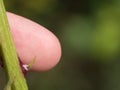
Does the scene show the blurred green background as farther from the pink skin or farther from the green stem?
the green stem

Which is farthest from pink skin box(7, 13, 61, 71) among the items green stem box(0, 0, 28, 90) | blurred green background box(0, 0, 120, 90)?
blurred green background box(0, 0, 120, 90)

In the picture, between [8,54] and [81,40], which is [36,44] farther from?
[81,40]

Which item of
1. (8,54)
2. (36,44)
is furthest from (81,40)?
(8,54)

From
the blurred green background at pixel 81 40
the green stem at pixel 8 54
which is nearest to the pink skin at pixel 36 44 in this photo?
the green stem at pixel 8 54

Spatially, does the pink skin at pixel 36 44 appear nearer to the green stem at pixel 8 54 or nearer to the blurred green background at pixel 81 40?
the green stem at pixel 8 54

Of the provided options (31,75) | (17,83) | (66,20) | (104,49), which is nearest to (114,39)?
(104,49)

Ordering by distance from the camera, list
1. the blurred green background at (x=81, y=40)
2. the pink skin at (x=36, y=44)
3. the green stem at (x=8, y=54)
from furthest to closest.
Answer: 1. the blurred green background at (x=81, y=40)
2. the pink skin at (x=36, y=44)
3. the green stem at (x=8, y=54)
